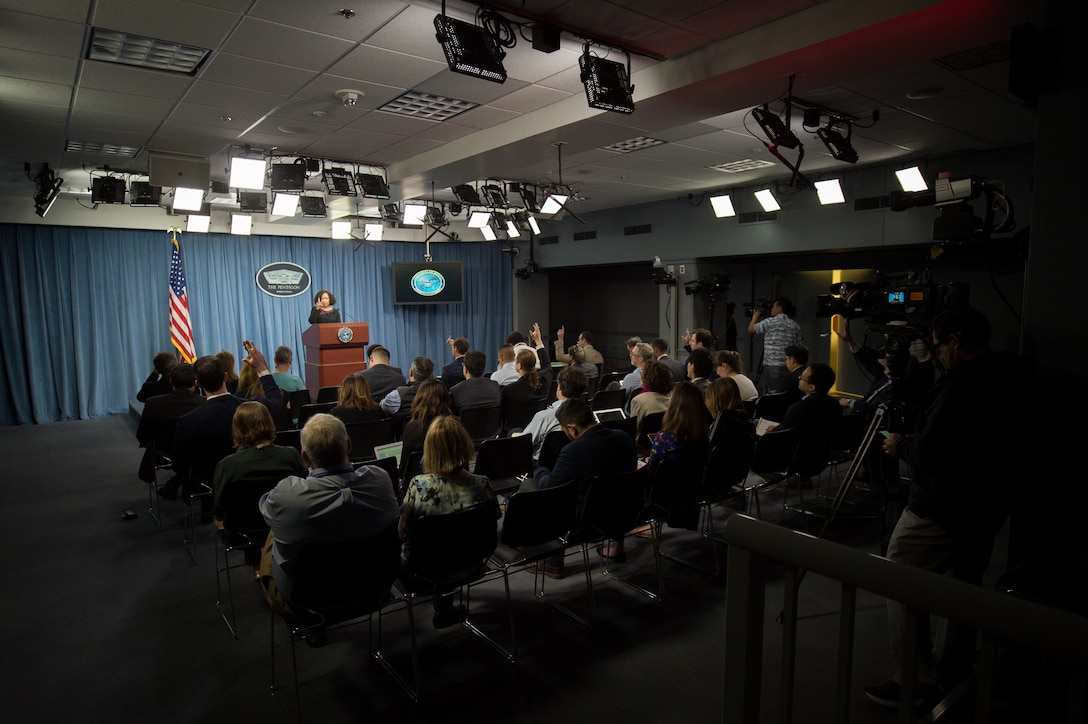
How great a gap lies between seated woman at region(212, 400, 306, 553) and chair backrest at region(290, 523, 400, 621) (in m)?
0.86

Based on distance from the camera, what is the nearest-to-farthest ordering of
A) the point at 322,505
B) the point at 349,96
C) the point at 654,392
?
the point at 322,505
the point at 349,96
the point at 654,392

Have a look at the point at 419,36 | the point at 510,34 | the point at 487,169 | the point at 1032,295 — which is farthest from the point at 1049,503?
the point at 487,169

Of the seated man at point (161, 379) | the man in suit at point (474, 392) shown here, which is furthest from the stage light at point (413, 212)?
the man in suit at point (474, 392)

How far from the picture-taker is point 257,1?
11.2 ft

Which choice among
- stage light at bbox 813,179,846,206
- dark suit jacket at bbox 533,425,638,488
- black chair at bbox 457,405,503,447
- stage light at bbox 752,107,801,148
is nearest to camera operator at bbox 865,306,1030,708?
dark suit jacket at bbox 533,425,638,488

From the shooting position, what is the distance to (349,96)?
4.98 metres

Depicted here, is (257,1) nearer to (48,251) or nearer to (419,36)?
(419,36)

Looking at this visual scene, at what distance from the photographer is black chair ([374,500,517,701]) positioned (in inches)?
111

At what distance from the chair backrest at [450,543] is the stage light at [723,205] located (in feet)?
24.8

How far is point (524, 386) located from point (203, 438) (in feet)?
9.27

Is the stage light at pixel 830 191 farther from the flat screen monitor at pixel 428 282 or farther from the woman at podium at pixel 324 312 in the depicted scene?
the flat screen monitor at pixel 428 282

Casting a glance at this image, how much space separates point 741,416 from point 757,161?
443cm

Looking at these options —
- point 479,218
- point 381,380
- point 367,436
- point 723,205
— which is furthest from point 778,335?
point 367,436

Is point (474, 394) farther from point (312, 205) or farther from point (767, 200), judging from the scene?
point (767, 200)
